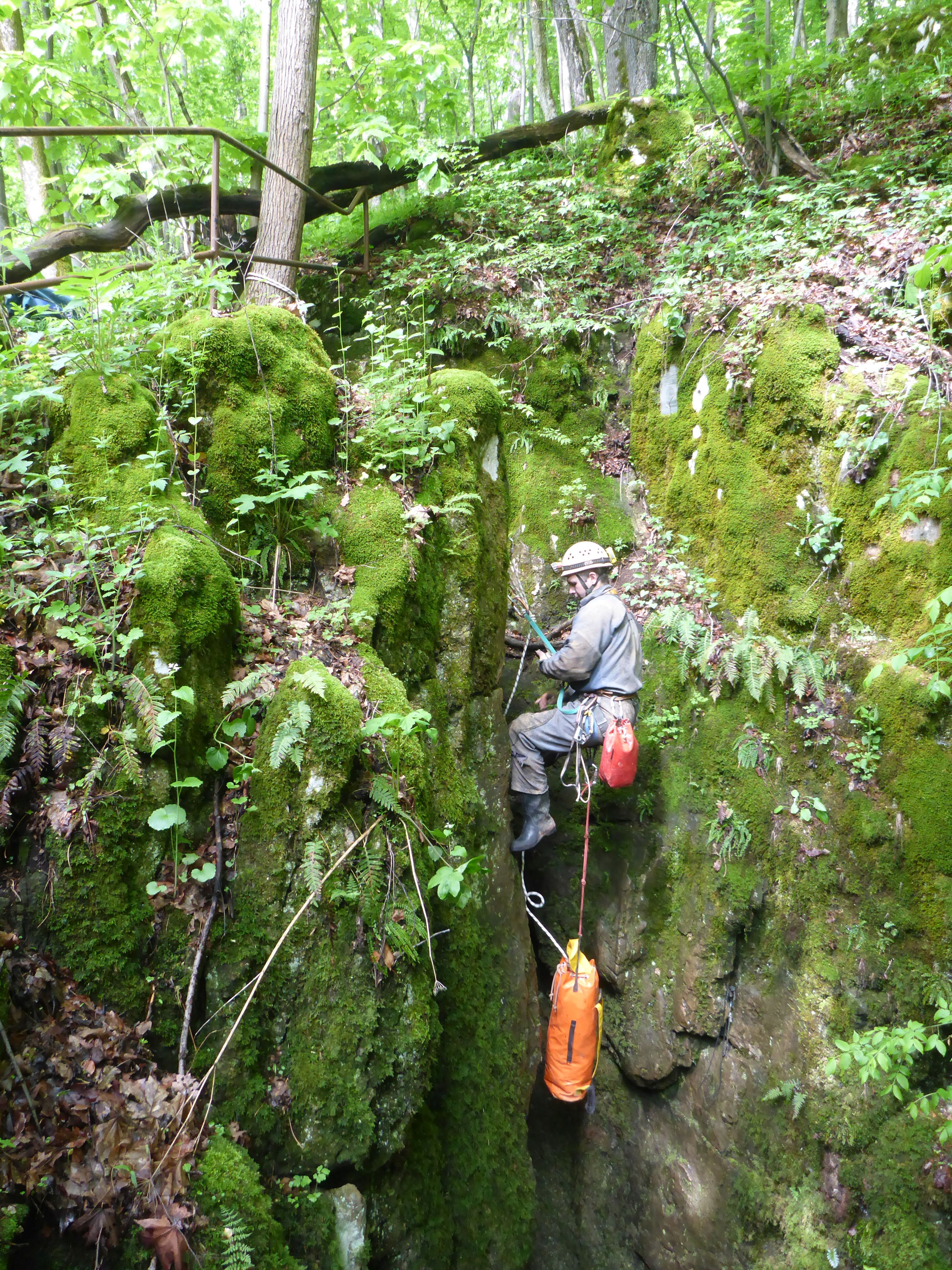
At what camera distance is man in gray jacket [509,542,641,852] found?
19.1 feet

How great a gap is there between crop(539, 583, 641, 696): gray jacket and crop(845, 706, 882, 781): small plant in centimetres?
191

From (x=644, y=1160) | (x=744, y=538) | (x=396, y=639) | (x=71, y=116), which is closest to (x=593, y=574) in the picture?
(x=744, y=538)

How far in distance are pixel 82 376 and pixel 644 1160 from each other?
779 cm

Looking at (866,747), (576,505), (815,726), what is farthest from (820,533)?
(576,505)

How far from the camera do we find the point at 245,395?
463 centimetres

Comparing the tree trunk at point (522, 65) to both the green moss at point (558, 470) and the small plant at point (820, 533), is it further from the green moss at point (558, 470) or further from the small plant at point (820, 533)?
the small plant at point (820, 533)

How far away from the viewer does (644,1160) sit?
6105mm

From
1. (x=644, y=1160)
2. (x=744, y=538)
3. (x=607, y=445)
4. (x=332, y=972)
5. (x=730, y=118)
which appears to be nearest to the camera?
(x=332, y=972)

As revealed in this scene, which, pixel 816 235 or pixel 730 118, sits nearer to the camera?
pixel 816 235

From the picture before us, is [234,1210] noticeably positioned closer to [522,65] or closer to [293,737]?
[293,737]

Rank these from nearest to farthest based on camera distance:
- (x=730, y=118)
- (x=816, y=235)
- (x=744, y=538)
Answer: (x=744, y=538) < (x=816, y=235) < (x=730, y=118)

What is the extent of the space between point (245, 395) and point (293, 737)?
2.56 metres

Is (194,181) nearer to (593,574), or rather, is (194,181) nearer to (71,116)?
(71,116)

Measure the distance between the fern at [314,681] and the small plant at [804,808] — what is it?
4.54m
